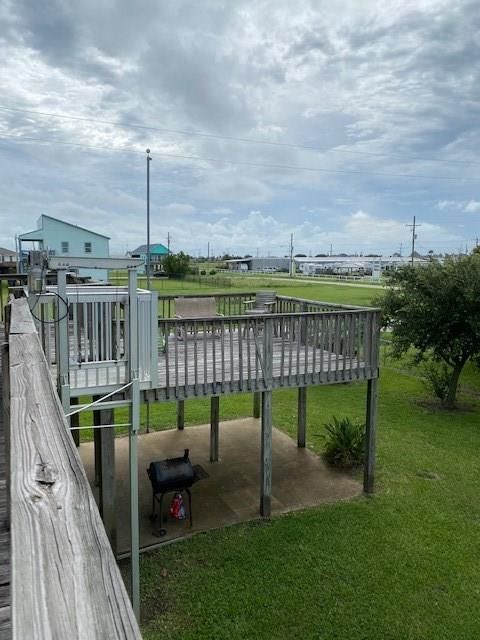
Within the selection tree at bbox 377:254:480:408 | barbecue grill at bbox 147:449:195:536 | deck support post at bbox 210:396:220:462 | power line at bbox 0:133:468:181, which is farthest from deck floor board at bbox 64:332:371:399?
power line at bbox 0:133:468:181

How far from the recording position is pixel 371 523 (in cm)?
586

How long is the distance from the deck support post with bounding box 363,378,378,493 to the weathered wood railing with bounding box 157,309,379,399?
10.0 inches

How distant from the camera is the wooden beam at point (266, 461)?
19.4ft

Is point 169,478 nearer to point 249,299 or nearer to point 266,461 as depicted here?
point 266,461

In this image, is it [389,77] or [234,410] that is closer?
[234,410]

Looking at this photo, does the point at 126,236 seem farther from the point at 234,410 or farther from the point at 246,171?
the point at 234,410

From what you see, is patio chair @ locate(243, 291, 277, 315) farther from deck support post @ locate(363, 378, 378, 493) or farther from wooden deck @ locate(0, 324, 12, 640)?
wooden deck @ locate(0, 324, 12, 640)

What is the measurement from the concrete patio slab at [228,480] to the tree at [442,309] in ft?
12.9

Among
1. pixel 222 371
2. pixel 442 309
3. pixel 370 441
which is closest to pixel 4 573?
pixel 222 371

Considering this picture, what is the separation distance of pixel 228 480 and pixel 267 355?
7.81ft

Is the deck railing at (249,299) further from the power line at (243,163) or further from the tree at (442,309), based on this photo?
the power line at (243,163)

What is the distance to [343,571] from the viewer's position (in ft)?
16.3

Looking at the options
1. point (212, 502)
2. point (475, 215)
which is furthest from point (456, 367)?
point (475, 215)

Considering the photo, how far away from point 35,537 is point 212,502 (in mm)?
6120
